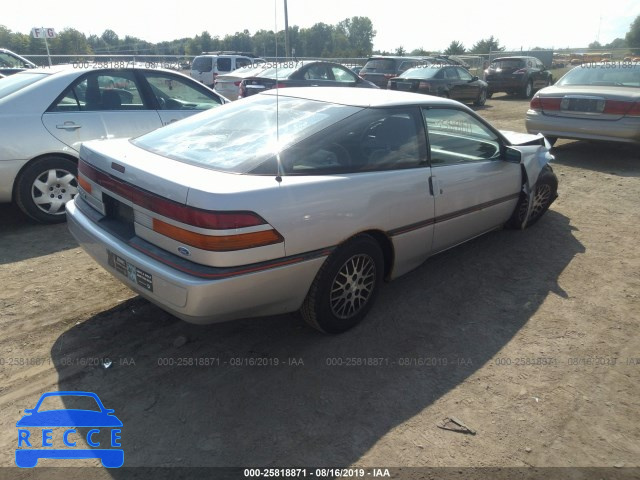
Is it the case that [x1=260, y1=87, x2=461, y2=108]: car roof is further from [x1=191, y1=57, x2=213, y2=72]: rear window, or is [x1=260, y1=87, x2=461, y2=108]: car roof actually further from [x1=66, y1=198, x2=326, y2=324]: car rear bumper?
[x1=191, y1=57, x2=213, y2=72]: rear window

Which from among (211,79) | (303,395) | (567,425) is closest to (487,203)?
(567,425)

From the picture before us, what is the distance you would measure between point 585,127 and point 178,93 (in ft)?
21.1

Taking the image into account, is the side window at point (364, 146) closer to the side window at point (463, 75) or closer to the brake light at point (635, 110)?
the brake light at point (635, 110)

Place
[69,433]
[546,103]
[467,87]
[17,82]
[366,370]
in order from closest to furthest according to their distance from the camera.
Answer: [69,433]
[366,370]
[17,82]
[546,103]
[467,87]

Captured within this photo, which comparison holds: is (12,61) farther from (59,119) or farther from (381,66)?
(59,119)

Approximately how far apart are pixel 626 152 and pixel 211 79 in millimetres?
14752

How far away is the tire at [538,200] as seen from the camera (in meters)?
4.82

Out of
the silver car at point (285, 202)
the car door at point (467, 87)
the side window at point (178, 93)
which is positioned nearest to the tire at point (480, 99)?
the car door at point (467, 87)

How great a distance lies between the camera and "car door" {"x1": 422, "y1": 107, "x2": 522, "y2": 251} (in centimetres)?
374

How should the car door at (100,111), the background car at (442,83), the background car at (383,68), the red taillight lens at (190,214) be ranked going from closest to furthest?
the red taillight lens at (190,214) < the car door at (100,111) < the background car at (442,83) < the background car at (383,68)

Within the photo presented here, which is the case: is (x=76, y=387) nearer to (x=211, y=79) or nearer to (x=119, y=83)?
(x=119, y=83)

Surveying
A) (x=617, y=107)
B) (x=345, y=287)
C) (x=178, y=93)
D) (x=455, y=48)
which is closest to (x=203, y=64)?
(x=178, y=93)

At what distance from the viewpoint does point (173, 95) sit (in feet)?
19.3

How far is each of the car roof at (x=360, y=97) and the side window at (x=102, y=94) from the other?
7.65 feet
